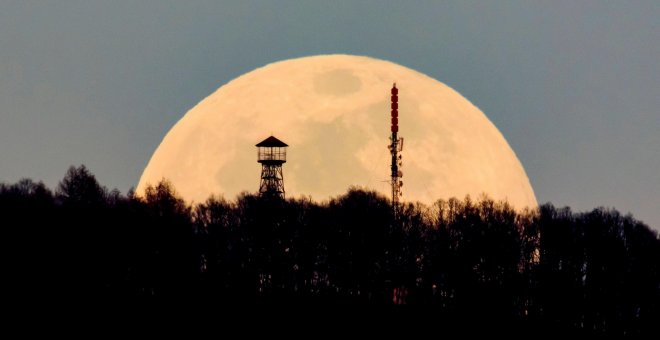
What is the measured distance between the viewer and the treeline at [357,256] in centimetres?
10894

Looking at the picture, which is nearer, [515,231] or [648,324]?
[648,324]

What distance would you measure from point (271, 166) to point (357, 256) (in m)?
23.4

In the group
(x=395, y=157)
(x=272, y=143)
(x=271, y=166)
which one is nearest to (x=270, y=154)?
(x=272, y=143)

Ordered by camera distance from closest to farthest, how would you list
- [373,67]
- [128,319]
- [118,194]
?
[128,319]
[118,194]
[373,67]

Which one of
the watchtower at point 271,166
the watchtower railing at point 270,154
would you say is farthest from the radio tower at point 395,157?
the watchtower railing at point 270,154

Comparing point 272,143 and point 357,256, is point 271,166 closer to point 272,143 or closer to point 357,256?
point 272,143

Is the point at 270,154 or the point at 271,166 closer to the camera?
the point at 271,166

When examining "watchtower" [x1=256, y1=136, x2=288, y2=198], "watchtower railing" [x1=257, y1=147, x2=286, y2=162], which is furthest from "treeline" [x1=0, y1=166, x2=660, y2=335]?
"watchtower railing" [x1=257, y1=147, x2=286, y2=162]

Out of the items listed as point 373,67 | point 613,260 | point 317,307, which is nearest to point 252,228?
point 317,307

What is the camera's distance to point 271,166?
13475 cm

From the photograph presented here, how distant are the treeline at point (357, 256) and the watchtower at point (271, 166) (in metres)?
9.97

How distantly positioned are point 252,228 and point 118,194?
21823 mm

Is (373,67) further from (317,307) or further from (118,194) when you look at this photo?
(317,307)

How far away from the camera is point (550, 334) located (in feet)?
349
